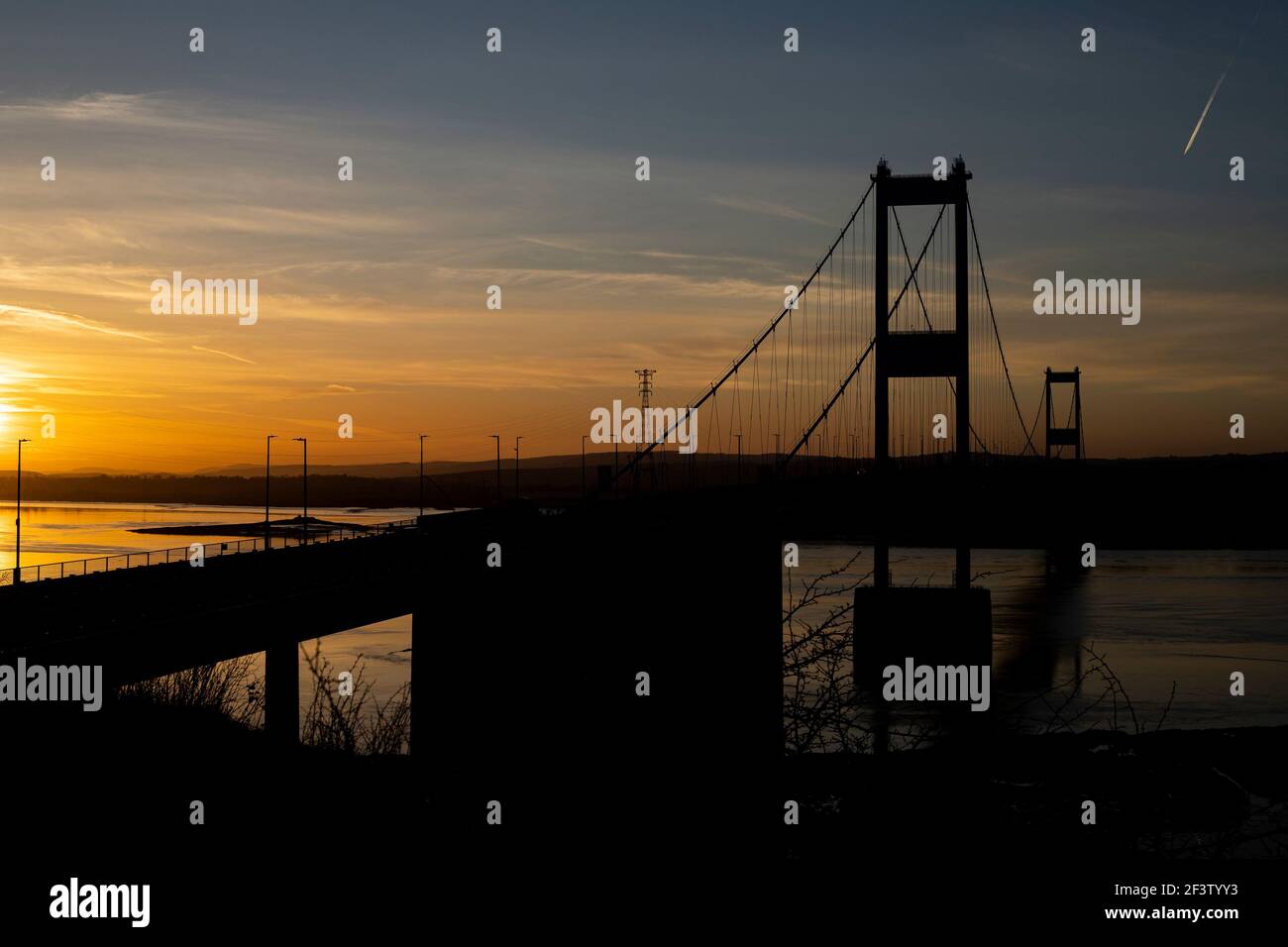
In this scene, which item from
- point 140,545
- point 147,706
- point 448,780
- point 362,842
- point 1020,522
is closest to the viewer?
point 362,842

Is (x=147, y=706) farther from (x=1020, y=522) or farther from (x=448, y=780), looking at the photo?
(x=1020, y=522)
